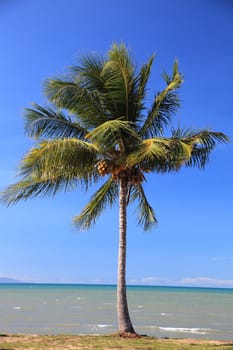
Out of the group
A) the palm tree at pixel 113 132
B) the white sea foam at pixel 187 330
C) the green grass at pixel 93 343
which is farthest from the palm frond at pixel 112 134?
the white sea foam at pixel 187 330

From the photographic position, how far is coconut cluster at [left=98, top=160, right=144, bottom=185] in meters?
11.8

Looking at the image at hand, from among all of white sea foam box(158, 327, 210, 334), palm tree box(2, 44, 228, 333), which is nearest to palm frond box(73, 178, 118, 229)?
palm tree box(2, 44, 228, 333)

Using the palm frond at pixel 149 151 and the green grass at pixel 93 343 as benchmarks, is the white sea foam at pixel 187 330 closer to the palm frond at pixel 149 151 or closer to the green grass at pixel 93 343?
the green grass at pixel 93 343

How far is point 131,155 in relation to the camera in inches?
440

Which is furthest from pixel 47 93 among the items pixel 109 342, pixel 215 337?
pixel 215 337

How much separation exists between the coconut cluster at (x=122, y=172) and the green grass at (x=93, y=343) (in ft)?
13.6

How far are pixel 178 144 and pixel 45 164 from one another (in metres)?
3.48

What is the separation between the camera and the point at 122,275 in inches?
451

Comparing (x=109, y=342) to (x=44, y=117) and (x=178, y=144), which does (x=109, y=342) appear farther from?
(x=44, y=117)

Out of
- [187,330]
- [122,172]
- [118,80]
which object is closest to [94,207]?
[122,172]

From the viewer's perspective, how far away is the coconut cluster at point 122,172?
11836 millimetres

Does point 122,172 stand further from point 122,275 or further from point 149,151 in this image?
point 122,275

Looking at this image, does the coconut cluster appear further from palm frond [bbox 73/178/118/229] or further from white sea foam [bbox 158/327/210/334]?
white sea foam [bbox 158/327/210/334]

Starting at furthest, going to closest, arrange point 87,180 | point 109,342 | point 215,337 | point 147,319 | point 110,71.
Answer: point 147,319 → point 215,337 → point 87,180 → point 110,71 → point 109,342
